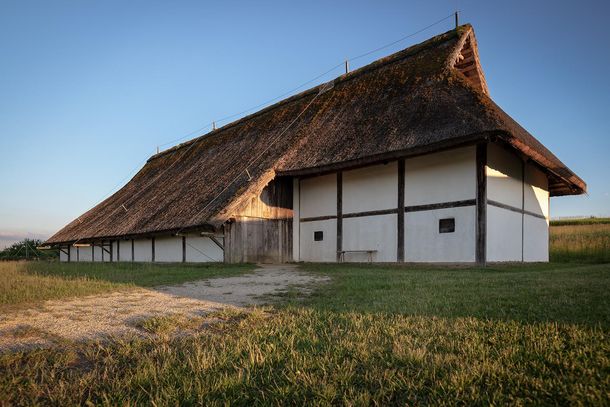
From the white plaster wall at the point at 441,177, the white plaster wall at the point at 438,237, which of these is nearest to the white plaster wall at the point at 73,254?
the white plaster wall at the point at 438,237

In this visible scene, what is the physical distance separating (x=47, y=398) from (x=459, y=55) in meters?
15.2

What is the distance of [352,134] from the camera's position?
44.6ft

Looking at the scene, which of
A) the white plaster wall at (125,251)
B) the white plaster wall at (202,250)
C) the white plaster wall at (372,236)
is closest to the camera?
the white plaster wall at (372,236)

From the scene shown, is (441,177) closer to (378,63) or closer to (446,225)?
(446,225)

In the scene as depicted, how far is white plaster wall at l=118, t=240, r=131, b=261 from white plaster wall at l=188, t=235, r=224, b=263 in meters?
5.14

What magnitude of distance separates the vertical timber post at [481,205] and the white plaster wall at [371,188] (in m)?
2.47

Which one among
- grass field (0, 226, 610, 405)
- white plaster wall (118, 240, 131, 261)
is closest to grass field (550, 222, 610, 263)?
grass field (0, 226, 610, 405)

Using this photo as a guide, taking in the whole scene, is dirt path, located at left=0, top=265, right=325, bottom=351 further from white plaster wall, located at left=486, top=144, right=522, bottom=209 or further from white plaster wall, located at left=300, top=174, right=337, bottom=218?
white plaster wall, located at left=300, top=174, right=337, bottom=218

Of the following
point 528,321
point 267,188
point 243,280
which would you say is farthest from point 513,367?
point 267,188

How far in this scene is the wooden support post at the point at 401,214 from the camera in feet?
40.9

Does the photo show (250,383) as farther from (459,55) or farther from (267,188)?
(459,55)

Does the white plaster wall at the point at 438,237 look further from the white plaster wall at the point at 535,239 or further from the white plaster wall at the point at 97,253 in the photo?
the white plaster wall at the point at 97,253

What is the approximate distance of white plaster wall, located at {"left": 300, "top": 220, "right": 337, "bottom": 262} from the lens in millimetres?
14578

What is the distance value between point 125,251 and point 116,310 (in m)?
15.6
